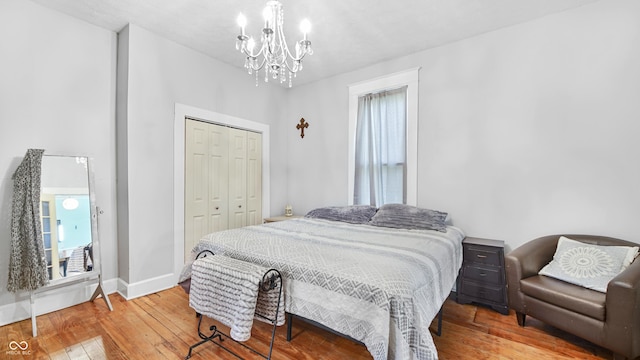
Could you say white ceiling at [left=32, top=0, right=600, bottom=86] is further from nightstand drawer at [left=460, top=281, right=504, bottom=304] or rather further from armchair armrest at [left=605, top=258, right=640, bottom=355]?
nightstand drawer at [left=460, top=281, right=504, bottom=304]

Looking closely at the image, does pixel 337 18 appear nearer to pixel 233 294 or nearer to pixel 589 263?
pixel 233 294

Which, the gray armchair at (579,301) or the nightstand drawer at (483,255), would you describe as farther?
the nightstand drawer at (483,255)

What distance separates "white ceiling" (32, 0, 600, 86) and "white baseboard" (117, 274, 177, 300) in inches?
110

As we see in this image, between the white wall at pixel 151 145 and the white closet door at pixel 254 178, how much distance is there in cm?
85

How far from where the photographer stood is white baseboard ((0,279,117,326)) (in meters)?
2.43

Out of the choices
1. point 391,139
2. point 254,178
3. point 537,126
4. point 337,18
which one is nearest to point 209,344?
point 254,178

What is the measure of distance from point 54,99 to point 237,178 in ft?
6.79

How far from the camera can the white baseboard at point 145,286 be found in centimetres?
291

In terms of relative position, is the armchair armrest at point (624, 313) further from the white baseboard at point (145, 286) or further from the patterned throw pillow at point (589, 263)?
the white baseboard at point (145, 286)

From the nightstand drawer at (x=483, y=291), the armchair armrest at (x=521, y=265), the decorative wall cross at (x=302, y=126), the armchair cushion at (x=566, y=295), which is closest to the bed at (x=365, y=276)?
the nightstand drawer at (x=483, y=291)

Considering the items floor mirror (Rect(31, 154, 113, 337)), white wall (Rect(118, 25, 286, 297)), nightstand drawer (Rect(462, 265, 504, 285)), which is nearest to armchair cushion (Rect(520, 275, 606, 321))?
nightstand drawer (Rect(462, 265, 504, 285))

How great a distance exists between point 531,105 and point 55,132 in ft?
15.5

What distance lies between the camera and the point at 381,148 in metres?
3.74

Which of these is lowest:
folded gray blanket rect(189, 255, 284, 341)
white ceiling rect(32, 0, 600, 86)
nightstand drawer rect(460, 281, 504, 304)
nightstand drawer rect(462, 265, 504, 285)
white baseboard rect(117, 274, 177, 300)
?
white baseboard rect(117, 274, 177, 300)
